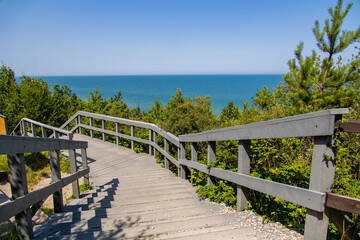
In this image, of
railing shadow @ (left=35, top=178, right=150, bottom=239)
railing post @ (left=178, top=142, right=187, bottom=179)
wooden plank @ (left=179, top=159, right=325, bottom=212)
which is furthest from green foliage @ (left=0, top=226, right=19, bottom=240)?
railing post @ (left=178, top=142, right=187, bottom=179)

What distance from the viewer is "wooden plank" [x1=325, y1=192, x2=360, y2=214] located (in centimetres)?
201

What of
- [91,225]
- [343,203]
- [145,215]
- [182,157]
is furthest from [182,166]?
[343,203]

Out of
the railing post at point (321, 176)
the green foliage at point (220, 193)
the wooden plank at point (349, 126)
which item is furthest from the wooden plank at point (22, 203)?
the wooden plank at point (349, 126)

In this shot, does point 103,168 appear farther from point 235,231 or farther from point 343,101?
point 343,101

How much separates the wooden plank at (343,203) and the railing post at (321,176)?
8 cm

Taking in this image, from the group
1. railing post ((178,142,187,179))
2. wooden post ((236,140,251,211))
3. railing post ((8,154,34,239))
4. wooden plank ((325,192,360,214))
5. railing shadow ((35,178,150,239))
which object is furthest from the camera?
railing post ((178,142,187,179))

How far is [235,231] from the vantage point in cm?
286

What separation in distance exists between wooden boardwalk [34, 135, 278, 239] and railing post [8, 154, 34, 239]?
325 millimetres

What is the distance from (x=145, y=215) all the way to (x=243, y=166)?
1.62m

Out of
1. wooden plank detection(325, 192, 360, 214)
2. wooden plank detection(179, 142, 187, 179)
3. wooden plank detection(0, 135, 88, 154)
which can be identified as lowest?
wooden plank detection(179, 142, 187, 179)

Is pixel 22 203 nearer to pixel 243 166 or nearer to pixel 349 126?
pixel 243 166

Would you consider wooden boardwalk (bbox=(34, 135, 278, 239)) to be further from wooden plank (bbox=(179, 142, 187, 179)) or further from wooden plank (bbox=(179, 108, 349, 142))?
wooden plank (bbox=(179, 108, 349, 142))

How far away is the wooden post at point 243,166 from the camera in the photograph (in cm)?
324

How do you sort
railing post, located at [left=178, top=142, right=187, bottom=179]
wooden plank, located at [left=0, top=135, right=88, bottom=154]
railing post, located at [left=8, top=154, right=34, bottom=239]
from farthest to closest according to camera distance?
1. railing post, located at [left=178, top=142, right=187, bottom=179]
2. railing post, located at [left=8, top=154, right=34, bottom=239]
3. wooden plank, located at [left=0, top=135, right=88, bottom=154]
